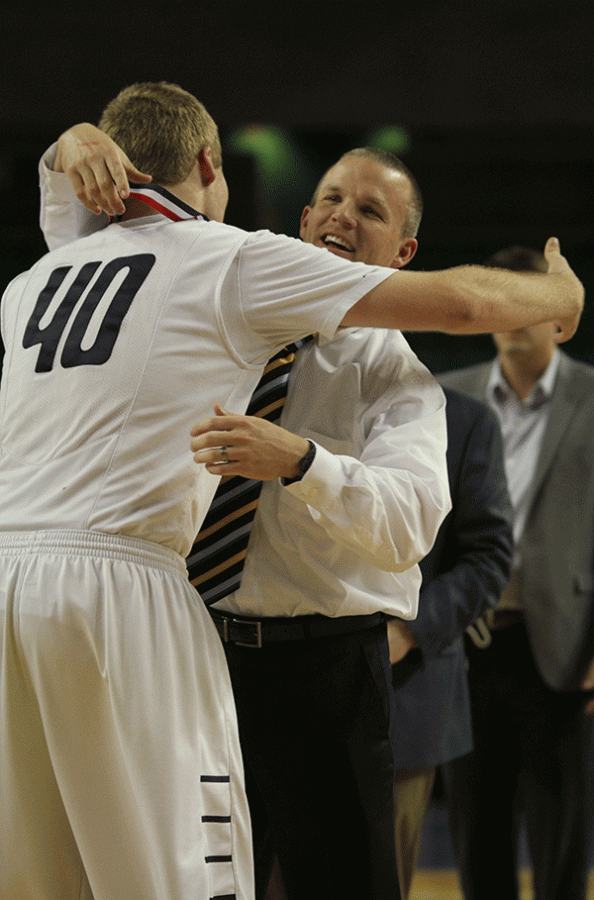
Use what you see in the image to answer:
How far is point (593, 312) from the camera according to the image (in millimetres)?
5984

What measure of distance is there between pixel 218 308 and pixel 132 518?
1.23 feet

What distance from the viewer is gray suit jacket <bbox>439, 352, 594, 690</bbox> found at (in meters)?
3.30

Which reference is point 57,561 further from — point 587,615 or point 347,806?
point 587,615

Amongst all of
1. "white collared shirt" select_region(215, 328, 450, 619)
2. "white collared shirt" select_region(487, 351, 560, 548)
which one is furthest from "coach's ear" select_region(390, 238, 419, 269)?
"white collared shirt" select_region(487, 351, 560, 548)

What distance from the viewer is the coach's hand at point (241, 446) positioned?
57.6 inches

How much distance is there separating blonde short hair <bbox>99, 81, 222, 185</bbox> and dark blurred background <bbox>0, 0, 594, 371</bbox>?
315 cm

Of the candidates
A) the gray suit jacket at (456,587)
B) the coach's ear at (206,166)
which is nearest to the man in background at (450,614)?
the gray suit jacket at (456,587)

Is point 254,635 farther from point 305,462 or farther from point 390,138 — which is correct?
point 390,138

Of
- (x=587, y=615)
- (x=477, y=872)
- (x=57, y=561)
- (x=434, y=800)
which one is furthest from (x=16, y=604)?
(x=434, y=800)

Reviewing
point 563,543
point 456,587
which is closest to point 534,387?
point 563,543

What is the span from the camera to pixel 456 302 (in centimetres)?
165

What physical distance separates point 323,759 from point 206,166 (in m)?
1.16

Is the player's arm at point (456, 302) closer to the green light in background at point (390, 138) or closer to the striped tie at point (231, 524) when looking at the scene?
the striped tie at point (231, 524)

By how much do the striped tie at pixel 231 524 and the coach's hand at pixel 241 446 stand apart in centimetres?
35
